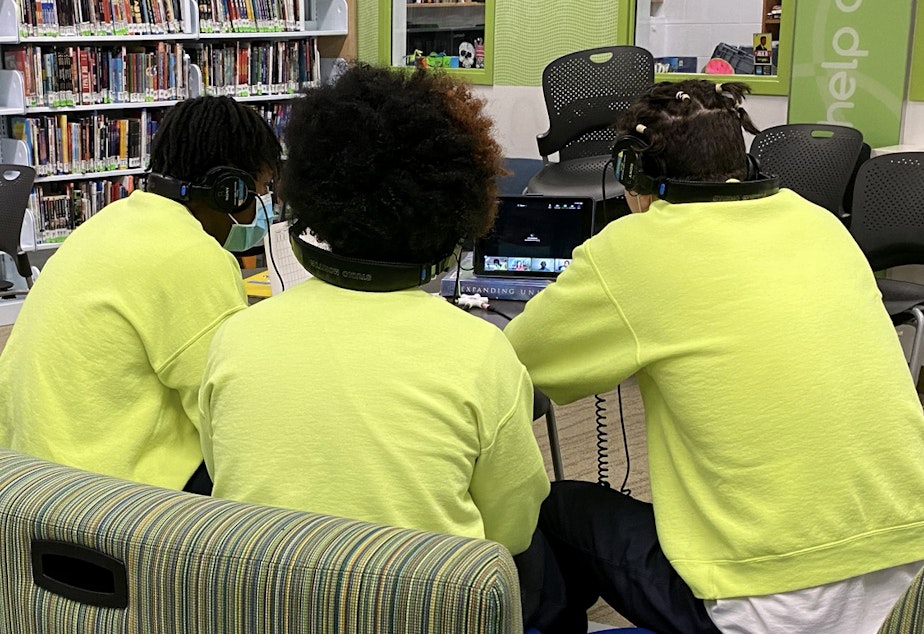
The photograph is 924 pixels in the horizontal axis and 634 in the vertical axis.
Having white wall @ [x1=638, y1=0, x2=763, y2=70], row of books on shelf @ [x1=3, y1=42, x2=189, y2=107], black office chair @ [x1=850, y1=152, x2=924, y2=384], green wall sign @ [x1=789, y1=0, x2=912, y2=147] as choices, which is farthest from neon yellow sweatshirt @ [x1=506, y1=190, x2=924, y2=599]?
white wall @ [x1=638, y1=0, x2=763, y2=70]

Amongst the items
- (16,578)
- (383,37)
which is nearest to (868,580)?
(16,578)

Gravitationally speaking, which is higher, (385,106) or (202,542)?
(385,106)

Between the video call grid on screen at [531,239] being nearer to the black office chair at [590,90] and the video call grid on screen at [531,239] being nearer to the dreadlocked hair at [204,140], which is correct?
the dreadlocked hair at [204,140]

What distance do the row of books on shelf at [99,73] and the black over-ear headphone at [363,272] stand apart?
4.35m

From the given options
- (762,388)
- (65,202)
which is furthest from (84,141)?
(762,388)

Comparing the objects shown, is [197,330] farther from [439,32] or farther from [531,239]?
[439,32]

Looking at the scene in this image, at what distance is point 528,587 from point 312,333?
0.56m

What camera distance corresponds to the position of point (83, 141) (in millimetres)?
5500

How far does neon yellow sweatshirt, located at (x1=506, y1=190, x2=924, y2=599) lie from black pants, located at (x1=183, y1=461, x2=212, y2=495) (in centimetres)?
76

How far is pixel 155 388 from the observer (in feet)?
5.76

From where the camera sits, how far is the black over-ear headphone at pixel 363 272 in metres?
1.34

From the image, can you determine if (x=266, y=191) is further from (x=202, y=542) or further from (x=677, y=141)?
(x=202, y=542)

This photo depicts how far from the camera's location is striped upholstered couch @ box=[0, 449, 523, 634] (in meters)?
0.88

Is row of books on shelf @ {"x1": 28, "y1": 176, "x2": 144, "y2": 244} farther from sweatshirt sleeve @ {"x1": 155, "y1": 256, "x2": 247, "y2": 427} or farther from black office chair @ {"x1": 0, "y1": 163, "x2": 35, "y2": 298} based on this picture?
sweatshirt sleeve @ {"x1": 155, "y1": 256, "x2": 247, "y2": 427}
